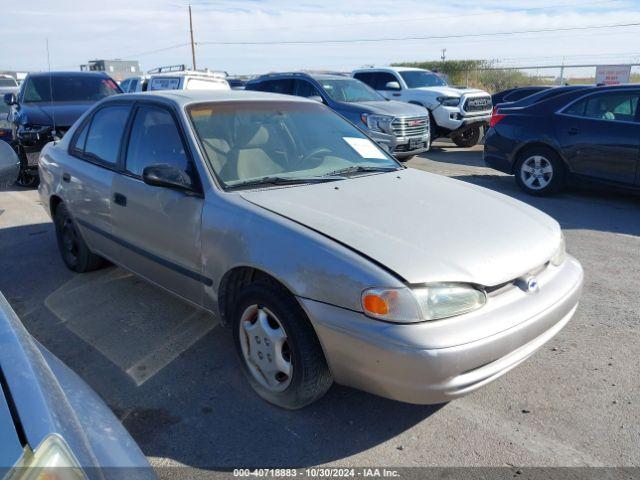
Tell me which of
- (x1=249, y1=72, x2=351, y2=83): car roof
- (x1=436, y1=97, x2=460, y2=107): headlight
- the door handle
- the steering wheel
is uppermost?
(x1=249, y1=72, x2=351, y2=83): car roof

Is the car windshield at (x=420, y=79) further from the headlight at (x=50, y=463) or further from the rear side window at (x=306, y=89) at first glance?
the headlight at (x=50, y=463)

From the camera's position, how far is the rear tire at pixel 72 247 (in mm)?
4895

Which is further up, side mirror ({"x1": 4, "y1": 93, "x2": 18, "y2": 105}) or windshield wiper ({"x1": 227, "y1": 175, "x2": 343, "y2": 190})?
side mirror ({"x1": 4, "y1": 93, "x2": 18, "y2": 105})

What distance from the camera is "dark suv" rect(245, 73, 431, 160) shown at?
10359 mm

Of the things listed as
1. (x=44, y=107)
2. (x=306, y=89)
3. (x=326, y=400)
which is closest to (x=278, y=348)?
(x=326, y=400)

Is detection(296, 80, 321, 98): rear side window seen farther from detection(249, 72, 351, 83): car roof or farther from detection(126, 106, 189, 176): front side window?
detection(126, 106, 189, 176): front side window

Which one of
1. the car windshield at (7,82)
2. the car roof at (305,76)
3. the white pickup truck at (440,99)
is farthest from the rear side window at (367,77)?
the car windshield at (7,82)

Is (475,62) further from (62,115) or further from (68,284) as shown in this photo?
(68,284)

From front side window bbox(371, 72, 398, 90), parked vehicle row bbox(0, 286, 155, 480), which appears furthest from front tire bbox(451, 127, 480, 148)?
parked vehicle row bbox(0, 286, 155, 480)

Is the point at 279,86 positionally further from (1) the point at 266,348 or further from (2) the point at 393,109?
(1) the point at 266,348

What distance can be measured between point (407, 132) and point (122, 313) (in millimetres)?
7595

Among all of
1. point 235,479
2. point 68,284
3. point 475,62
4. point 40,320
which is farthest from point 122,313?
point 475,62

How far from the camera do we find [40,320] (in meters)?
4.20

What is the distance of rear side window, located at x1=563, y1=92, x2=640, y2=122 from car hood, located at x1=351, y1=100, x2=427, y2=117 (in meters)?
3.40
